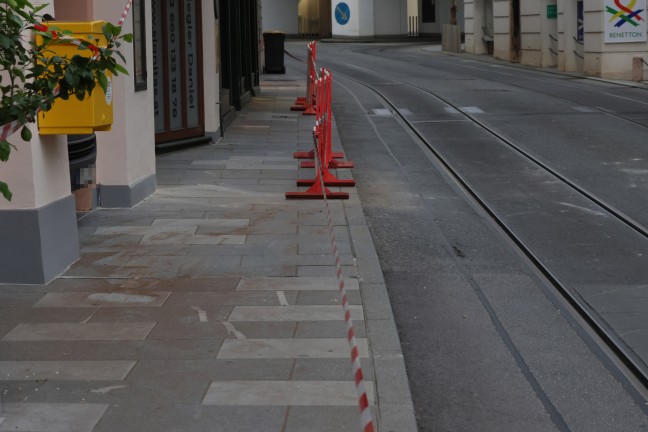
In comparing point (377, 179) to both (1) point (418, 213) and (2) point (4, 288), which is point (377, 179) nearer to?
(1) point (418, 213)

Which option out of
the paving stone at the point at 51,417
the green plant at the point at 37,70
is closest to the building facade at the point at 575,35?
the green plant at the point at 37,70

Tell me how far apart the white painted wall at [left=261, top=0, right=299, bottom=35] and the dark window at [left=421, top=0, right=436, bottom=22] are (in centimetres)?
948

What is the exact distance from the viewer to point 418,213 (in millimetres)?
12922

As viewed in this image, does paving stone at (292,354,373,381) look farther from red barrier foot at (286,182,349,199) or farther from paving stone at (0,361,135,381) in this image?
red barrier foot at (286,182,349,199)

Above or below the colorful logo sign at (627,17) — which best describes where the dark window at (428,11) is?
above

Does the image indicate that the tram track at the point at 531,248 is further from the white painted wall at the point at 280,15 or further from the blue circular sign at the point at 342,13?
the white painted wall at the point at 280,15

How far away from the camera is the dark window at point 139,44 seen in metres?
13.7

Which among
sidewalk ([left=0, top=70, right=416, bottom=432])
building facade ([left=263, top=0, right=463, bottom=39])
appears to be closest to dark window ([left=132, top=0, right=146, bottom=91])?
sidewalk ([left=0, top=70, right=416, bottom=432])

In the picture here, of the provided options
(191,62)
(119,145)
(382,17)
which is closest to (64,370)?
(119,145)

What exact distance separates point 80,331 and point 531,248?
4773 mm

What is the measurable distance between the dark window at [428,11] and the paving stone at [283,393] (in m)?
63.8

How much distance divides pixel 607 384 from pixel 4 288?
468 cm

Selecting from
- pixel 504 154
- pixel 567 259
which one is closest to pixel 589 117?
pixel 504 154

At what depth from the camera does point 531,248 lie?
10.9 meters
